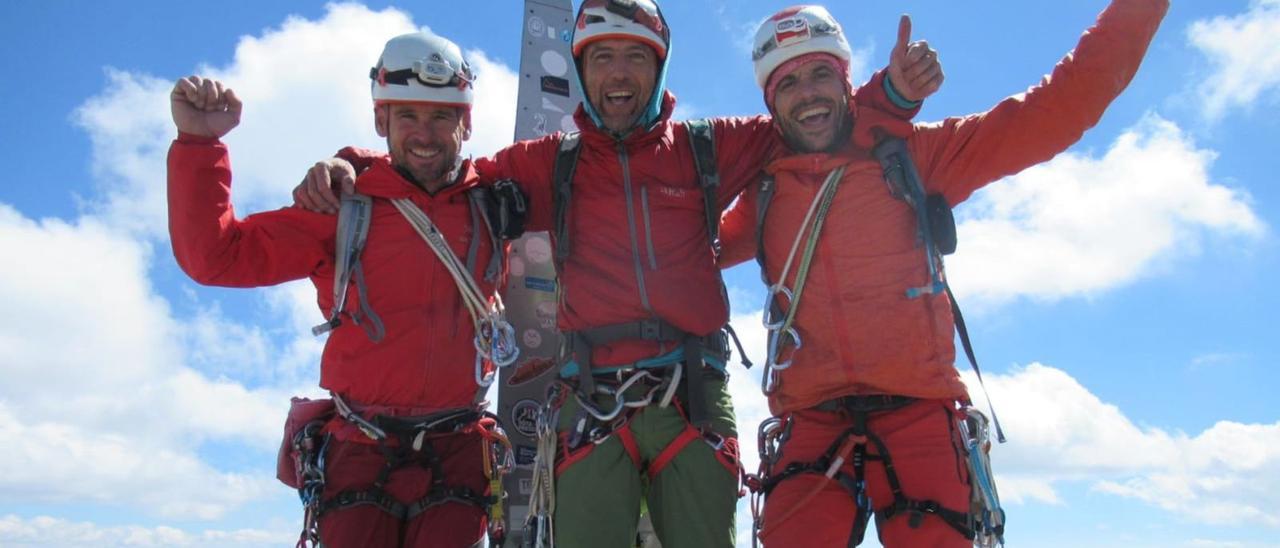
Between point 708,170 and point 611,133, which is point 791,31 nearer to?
point 708,170

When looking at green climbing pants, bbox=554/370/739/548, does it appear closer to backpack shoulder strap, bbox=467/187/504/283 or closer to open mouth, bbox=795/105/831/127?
backpack shoulder strap, bbox=467/187/504/283

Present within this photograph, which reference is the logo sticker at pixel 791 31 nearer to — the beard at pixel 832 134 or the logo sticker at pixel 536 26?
the beard at pixel 832 134

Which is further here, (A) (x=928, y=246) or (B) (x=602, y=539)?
(A) (x=928, y=246)

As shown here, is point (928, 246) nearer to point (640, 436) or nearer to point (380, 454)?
point (640, 436)

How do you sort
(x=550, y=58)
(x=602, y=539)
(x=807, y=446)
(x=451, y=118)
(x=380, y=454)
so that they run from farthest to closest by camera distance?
1. (x=550, y=58)
2. (x=451, y=118)
3. (x=380, y=454)
4. (x=807, y=446)
5. (x=602, y=539)

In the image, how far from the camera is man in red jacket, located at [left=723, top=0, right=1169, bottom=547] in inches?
204

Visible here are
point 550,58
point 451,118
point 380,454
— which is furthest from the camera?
point 550,58

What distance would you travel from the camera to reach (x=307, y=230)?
5.99 m

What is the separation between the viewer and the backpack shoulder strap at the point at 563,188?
573 centimetres

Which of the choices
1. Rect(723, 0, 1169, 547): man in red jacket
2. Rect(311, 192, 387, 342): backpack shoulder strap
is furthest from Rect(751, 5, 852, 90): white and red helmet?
Rect(311, 192, 387, 342): backpack shoulder strap

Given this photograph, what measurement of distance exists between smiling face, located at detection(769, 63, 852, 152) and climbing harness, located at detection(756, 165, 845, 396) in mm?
292

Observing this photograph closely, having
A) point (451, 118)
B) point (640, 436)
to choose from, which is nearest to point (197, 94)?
point (451, 118)

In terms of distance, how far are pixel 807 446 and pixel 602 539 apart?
49.8 inches

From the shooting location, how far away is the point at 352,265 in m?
5.89
